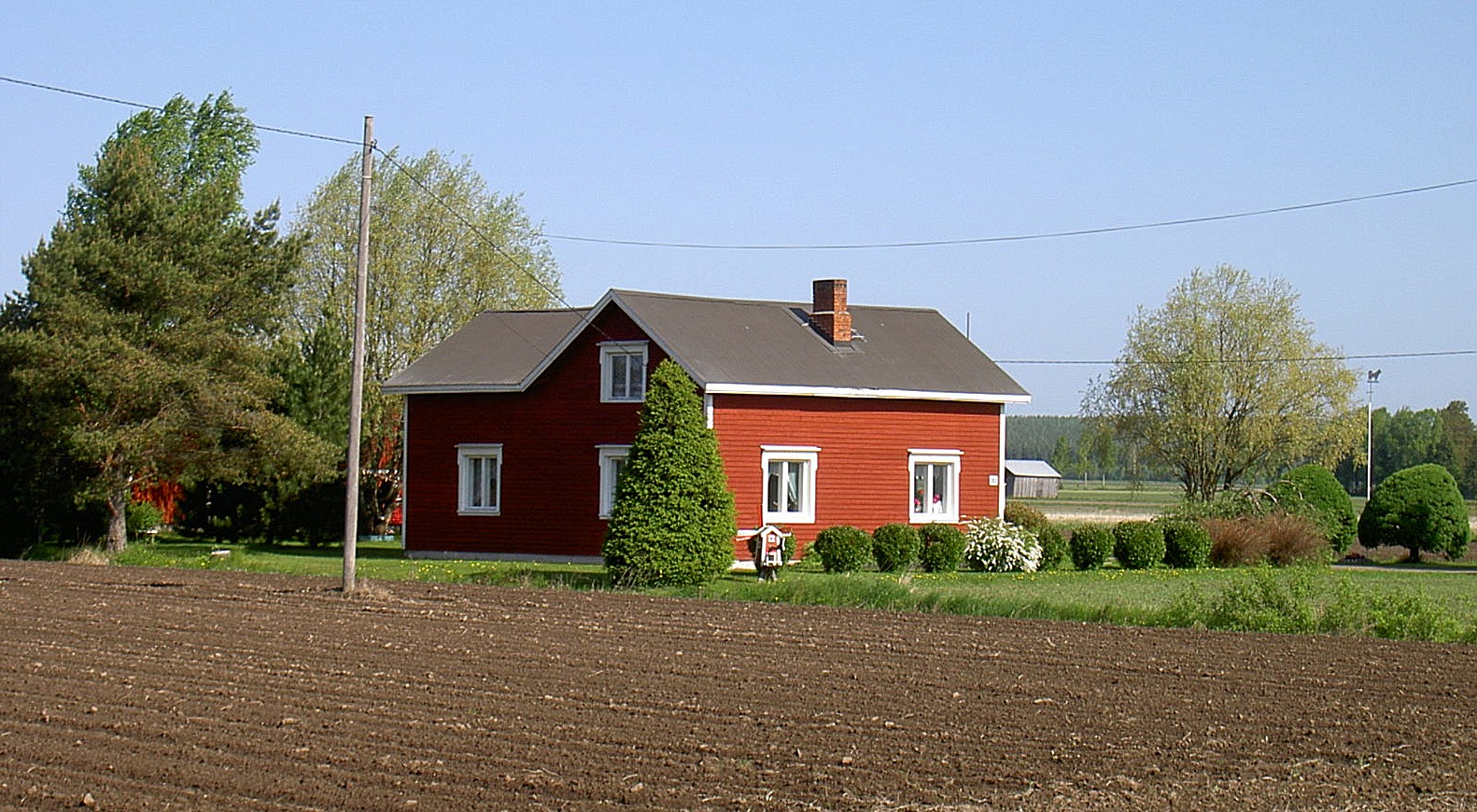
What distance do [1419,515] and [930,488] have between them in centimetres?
1255

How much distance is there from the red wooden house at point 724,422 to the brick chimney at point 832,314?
40 millimetres

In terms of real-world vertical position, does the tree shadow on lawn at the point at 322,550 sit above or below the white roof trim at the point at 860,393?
below

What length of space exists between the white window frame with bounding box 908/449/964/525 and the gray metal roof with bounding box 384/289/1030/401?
1225mm

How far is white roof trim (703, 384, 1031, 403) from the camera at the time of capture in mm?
32344

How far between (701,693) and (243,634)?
6.73 meters

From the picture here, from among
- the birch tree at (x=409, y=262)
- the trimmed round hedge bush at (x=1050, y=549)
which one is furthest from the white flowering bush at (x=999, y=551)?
the birch tree at (x=409, y=262)

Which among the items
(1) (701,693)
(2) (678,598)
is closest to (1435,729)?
(1) (701,693)

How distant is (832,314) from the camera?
36.7 metres

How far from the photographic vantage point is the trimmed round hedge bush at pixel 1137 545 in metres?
33.6

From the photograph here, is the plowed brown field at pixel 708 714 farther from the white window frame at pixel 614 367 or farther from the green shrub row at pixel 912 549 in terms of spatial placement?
the white window frame at pixel 614 367

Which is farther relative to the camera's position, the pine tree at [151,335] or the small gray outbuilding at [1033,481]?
the small gray outbuilding at [1033,481]

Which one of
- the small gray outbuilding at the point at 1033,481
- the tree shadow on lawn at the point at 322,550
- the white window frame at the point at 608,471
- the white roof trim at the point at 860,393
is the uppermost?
the small gray outbuilding at the point at 1033,481

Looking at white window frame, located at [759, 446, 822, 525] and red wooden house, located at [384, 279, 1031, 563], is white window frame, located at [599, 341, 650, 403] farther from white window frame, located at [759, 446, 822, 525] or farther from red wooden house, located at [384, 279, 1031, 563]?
white window frame, located at [759, 446, 822, 525]

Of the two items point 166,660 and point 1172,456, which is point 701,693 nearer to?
point 166,660
